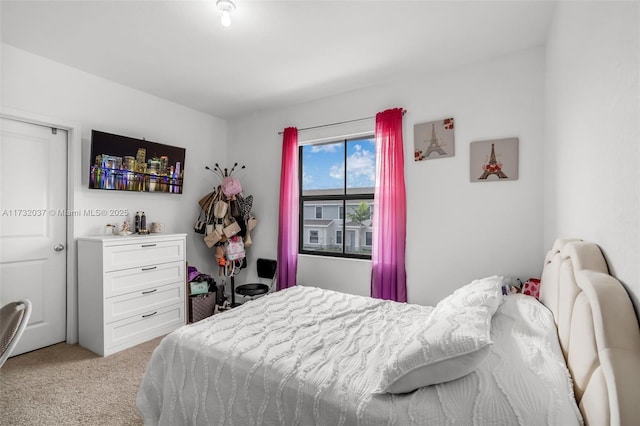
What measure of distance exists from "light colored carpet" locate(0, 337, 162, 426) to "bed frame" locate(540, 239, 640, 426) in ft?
7.32

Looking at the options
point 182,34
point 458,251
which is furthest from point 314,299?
point 182,34

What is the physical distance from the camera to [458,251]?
2850 millimetres

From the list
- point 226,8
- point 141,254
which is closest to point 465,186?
point 226,8

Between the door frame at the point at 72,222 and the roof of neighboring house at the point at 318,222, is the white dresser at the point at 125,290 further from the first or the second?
the roof of neighboring house at the point at 318,222

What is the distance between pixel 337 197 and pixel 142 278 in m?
2.22

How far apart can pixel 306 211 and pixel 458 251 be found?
73.1 inches

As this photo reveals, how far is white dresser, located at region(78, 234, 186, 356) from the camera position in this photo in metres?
2.73

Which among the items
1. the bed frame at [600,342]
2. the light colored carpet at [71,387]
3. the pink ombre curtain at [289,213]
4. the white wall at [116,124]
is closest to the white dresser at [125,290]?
the light colored carpet at [71,387]

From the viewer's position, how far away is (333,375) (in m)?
1.25

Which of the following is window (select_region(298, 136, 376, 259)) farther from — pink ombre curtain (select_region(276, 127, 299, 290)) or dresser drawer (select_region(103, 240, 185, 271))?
dresser drawer (select_region(103, 240, 185, 271))

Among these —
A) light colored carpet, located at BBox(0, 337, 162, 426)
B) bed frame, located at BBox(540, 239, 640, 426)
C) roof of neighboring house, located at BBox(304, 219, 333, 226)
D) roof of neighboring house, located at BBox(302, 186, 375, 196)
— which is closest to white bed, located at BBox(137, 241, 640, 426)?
bed frame, located at BBox(540, 239, 640, 426)

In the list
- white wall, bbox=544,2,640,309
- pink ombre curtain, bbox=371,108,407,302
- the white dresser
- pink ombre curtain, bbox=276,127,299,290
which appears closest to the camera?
white wall, bbox=544,2,640,309

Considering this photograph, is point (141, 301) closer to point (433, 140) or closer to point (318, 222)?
point (318, 222)

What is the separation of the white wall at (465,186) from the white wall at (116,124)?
1.88 meters
